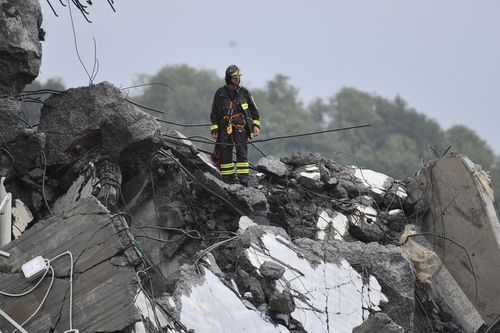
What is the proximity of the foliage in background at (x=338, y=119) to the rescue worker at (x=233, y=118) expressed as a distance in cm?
4138

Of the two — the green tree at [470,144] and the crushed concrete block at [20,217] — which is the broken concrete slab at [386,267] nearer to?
the crushed concrete block at [20,217]

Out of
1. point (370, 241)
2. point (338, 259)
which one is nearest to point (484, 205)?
point (370, 241)

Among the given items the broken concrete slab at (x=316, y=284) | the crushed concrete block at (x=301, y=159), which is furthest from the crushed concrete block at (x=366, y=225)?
the broken concrete slab at (x=316, y=284)

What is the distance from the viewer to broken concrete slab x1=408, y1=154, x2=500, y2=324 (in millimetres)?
12719

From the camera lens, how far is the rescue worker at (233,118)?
13.5m

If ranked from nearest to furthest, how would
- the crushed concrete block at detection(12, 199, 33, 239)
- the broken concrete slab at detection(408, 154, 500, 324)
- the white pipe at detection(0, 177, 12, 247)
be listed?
the white pipe at detection(0, 177, 12, 247) → the crushed concrete block at detection(12, 199, 33, 239) → the broken concrete slab at detection(408, 154, 500, 324)

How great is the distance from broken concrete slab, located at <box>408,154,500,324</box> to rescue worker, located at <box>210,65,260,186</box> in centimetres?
209

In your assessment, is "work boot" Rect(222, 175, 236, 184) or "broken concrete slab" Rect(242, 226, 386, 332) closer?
"broken concrete slab" Rect(242, 226, 386, 332)

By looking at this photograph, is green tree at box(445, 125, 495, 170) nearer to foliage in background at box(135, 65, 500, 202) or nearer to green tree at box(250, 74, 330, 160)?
foliage in background at box(135, 65, 500, 202)

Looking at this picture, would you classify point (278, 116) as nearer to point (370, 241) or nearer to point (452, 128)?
point (452, 128)

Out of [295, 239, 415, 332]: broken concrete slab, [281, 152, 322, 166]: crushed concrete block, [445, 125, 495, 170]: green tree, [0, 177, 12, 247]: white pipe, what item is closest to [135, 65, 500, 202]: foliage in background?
[445, 125, 495, 170]: green tree

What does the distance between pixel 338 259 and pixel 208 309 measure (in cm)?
242

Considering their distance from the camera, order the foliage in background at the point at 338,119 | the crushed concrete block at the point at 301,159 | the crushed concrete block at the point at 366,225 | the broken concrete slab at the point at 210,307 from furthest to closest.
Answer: the foliage in background at the point at 338,119 < the crushed concrete block at the point at 301,159 < the crushed concrete block at the point at 366,225 < the broken concrete slab at the point at 210,307

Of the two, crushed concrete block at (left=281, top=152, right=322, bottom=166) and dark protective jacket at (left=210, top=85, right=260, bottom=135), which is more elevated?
dark protective jacket at (left=210, top=85, right=260, bottom=135)
